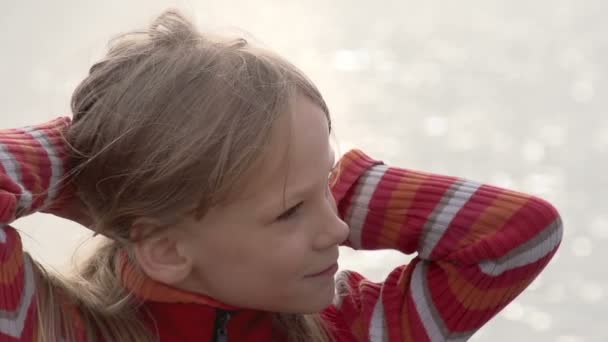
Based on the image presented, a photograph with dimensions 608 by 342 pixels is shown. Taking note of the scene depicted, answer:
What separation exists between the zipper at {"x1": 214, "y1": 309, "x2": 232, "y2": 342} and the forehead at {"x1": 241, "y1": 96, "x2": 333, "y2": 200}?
0.12m

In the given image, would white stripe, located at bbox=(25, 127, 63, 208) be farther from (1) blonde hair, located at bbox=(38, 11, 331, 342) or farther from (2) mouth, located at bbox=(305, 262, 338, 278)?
(2) mouth, located at bbox=(305, 262, 338, 278)

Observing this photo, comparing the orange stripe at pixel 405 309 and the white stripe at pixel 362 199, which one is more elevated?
the white stripe at pixel 362 199

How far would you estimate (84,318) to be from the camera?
950mm

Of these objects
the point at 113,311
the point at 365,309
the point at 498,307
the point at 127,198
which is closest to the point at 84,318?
the point at 113,311

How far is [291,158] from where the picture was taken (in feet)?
2.85

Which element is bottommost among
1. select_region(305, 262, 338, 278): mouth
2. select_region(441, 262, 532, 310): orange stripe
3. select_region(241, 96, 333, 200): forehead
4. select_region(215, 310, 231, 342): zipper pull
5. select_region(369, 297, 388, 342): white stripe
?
select_region(369, 297, 388, 342): white stripe

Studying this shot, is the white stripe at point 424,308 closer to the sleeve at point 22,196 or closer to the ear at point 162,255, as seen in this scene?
the ear at point 162,255

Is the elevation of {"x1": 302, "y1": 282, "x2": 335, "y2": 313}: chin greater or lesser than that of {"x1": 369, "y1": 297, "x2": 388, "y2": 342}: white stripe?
greater

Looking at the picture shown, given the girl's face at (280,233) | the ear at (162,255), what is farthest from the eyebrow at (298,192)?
the ear at (162,255)

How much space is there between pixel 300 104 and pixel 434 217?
18cm

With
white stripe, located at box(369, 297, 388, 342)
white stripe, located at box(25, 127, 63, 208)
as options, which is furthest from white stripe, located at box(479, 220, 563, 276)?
white stripe, located at box(25, 127, 63, 208)

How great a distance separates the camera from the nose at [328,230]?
0.89 meters

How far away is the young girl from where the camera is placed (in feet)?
2.84

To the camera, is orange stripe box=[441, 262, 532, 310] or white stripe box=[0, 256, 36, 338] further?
orange stripe box=[441, 262, 532, 310]
